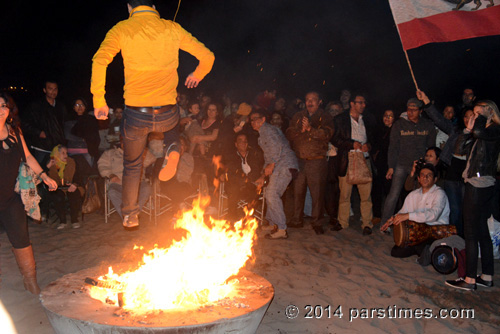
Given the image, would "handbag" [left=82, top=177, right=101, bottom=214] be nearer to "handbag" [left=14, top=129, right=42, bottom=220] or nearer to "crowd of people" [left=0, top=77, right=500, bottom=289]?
"crowd of people" [left=0, top=77, right=500, bottom=289]

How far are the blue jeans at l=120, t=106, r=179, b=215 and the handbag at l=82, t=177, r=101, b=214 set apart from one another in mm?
3530

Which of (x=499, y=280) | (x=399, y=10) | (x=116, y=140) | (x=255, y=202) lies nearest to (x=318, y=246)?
(x=255, y=202)

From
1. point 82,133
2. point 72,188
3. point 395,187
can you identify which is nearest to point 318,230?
point 395,187

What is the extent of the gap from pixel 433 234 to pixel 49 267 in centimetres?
501

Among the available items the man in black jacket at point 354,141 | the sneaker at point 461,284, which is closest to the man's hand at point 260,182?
the man in black jacket at point 354,141

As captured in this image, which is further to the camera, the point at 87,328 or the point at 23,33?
the point at 23,33

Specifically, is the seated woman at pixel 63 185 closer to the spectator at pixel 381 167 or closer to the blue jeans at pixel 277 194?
the blue jeans at pixel 277 194

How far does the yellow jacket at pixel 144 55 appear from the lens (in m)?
2.91

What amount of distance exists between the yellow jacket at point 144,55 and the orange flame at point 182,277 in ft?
4.87

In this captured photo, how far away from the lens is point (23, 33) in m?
10.5

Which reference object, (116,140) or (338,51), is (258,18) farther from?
(116,140)

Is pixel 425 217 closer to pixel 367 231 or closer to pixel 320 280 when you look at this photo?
pixel 367 231

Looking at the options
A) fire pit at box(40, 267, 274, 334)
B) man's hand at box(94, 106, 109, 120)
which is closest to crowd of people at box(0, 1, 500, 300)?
man's hand at box(94, 106, 109, 120)

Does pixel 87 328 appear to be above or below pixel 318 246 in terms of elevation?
above
